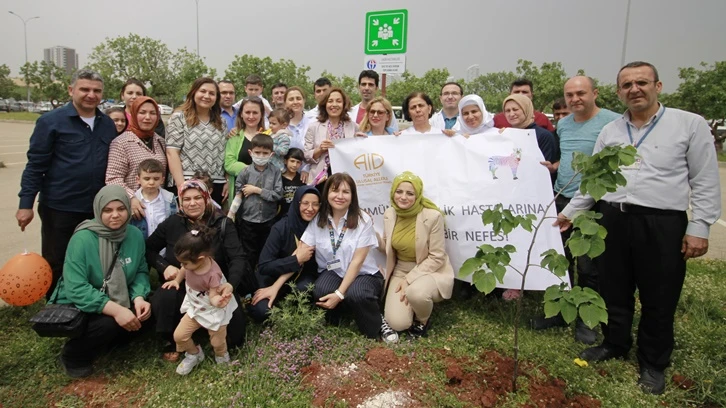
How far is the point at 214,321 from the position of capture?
131 inches

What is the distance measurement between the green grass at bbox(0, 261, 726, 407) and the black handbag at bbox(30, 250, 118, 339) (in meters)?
0.44

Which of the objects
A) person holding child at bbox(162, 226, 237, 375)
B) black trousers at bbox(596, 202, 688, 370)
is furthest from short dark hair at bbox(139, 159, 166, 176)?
black trousers at bbox(596, 202, 688, 370)

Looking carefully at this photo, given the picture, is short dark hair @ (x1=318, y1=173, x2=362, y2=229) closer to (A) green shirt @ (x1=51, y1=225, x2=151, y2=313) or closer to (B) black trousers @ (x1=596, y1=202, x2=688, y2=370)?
(A) green shirt @ (x1=51, y1=225, x2=151, y2=313)

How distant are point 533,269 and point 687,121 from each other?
1797 mm

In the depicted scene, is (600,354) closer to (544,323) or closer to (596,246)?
(544,323)

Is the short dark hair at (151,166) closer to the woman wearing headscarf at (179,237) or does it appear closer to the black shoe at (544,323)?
the woman wearing headscarf at (179,237)

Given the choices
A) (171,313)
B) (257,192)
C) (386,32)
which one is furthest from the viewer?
(386,32)

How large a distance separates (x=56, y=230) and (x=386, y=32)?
5.62 metres

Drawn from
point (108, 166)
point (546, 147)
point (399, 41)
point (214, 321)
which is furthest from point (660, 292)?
point (399, 41)

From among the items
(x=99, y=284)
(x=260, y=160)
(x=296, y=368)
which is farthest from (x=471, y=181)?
(x=99, y=284)

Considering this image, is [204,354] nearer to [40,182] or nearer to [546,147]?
[40,182]

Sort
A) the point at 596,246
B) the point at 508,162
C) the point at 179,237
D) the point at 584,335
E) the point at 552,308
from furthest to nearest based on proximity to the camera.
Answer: the point at 508,162
the point at 584,335
the point at 179,237
the point at 552,308
the point at 596,246

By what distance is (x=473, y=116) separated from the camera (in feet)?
15.0

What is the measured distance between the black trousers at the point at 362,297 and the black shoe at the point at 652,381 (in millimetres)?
2036
